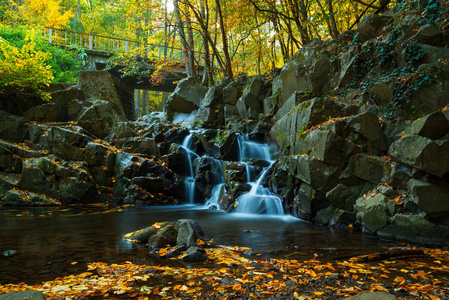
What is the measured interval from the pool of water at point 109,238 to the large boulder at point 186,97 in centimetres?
1019

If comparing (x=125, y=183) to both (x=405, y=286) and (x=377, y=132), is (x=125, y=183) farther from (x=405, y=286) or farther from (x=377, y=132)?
(x=405, y=286)

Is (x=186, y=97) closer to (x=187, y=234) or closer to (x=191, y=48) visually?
(x=191, y=48)

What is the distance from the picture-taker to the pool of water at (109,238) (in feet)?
15.1

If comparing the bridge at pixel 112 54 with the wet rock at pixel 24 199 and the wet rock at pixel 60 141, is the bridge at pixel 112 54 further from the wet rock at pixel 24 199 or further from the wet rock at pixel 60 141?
the wet rock at pixel 24 199

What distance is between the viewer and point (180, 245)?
16.9 ft

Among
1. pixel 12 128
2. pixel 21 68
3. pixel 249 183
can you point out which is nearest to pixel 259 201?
pixel 249 183


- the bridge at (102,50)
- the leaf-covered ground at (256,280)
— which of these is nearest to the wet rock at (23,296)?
the leaf-covered ground at (256,280)

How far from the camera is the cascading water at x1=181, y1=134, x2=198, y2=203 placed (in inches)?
520

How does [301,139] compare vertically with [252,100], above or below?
below

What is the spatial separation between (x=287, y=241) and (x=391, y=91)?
634cm

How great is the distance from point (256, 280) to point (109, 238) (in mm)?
4006

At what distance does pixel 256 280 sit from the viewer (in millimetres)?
3740

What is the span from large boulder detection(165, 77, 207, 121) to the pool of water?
10.2 meters

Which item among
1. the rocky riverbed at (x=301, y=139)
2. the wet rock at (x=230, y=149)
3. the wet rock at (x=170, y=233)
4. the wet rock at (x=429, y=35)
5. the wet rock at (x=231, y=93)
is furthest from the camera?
the wet rock at (x=231, y=93)
